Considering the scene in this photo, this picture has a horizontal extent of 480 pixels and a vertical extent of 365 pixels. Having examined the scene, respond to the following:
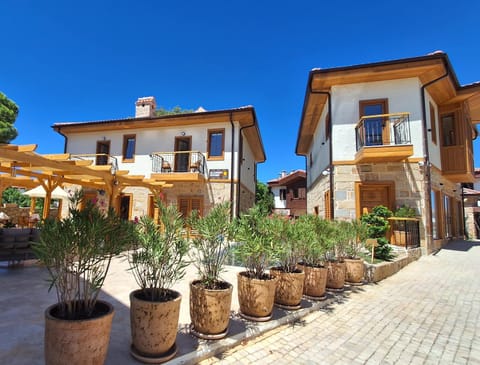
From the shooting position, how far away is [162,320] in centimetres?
228

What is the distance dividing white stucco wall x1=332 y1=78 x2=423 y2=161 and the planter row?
703 centimetres

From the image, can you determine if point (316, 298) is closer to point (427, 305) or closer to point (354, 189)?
point (427, 305)

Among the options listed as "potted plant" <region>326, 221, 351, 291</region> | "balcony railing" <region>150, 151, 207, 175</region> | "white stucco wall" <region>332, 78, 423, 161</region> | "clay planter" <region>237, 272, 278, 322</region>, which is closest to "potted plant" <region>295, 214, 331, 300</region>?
"potted plant" <region>326, 221, 351, 291</region>

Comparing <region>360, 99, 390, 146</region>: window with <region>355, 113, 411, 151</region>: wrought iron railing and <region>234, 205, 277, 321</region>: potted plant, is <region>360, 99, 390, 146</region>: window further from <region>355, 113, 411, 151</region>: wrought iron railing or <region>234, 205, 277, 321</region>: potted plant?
Result: <region>234, 205, 277, 321</region>: potted plant

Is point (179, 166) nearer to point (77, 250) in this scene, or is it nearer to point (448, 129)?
point (77, 250)

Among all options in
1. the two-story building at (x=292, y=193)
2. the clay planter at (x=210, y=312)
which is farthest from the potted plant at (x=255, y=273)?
the two-story building at (x=292, y=193)

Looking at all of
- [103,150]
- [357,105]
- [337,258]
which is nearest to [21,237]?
[337,258]

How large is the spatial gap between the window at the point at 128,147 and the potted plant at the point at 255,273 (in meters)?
11.6

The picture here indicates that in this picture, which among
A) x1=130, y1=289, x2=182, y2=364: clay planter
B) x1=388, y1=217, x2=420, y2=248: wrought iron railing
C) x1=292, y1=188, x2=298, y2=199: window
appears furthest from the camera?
x1=292, y1=188, x2=298, y2=199: window

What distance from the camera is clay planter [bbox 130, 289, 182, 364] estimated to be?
7.42ft

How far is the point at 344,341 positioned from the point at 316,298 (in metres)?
1.35

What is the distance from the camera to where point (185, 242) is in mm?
2719

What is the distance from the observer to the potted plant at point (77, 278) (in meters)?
1.80

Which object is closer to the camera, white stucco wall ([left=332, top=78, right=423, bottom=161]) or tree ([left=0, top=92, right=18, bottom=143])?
white stucco wall ([left=332, top=78, right=423, bottom=161])
